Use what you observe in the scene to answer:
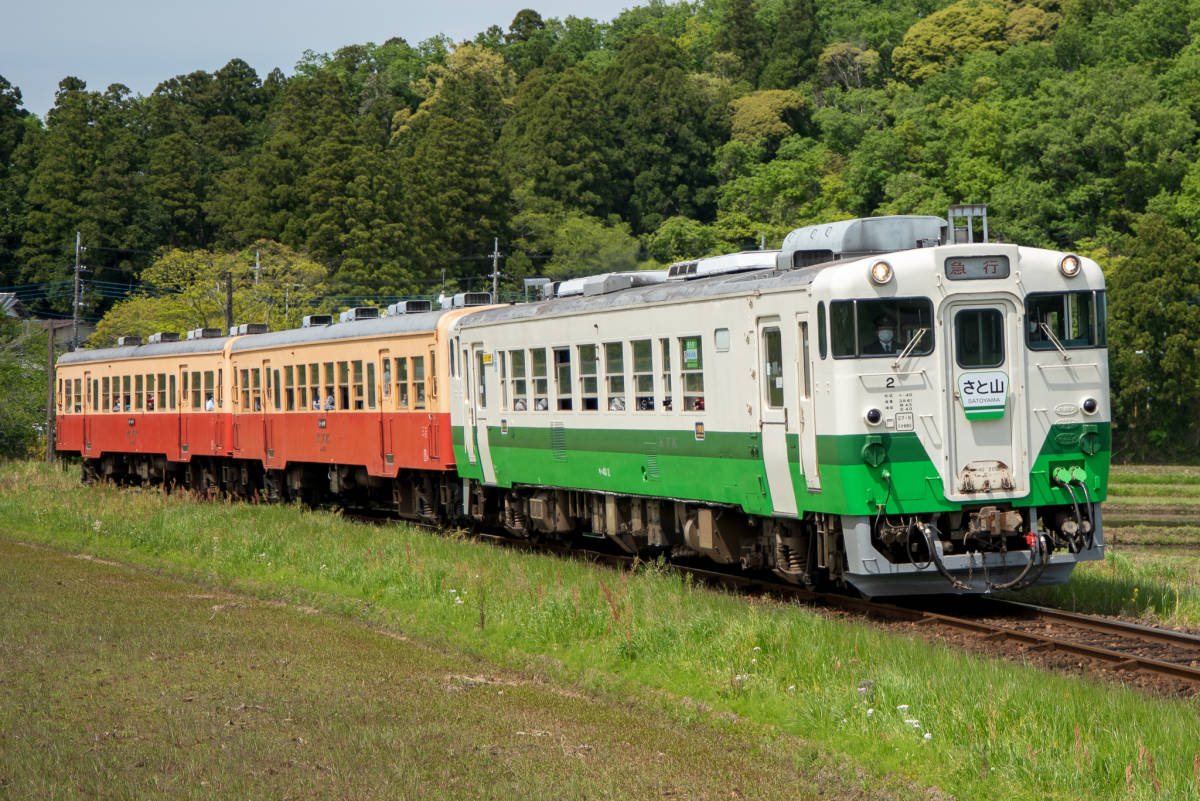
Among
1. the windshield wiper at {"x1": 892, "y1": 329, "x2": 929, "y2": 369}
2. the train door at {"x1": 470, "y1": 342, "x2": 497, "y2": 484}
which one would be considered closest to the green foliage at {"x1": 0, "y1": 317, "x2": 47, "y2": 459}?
the train door at {"x1": 470, "y1": 342, "x2": 497, "y2": 484}

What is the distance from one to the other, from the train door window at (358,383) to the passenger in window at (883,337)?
43.7ft

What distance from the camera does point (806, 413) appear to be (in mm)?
13539

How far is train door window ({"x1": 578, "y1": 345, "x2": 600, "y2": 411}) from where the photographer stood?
58.6 ft

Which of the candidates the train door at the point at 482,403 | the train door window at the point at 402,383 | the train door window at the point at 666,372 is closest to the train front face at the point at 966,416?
the train door window at the point at 666,372

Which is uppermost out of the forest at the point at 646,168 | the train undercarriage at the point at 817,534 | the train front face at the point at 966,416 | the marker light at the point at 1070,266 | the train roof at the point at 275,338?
the forest at the point at 646,168

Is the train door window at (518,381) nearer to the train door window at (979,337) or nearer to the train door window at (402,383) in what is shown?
the train door window at (402,383)

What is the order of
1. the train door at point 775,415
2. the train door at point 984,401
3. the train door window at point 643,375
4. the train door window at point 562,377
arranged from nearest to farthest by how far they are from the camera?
the train door at point 984,401 → the train door at point 775,415 → the train door window at point 643,375 → the train door window at point 562,377

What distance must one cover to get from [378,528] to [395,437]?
284 cm

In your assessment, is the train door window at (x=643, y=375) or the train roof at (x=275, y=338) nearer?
the train door window at (x=643, y=375)

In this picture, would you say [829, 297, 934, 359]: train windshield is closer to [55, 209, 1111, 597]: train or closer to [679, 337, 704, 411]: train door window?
[55, 209, 1111, 597]: train

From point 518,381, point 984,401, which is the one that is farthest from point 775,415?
point 518,381

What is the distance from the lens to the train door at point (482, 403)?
20.8m

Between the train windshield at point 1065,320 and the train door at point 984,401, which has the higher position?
the train windshield at point 1065,320

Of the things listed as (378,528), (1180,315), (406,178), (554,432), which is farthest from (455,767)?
(406,178)
